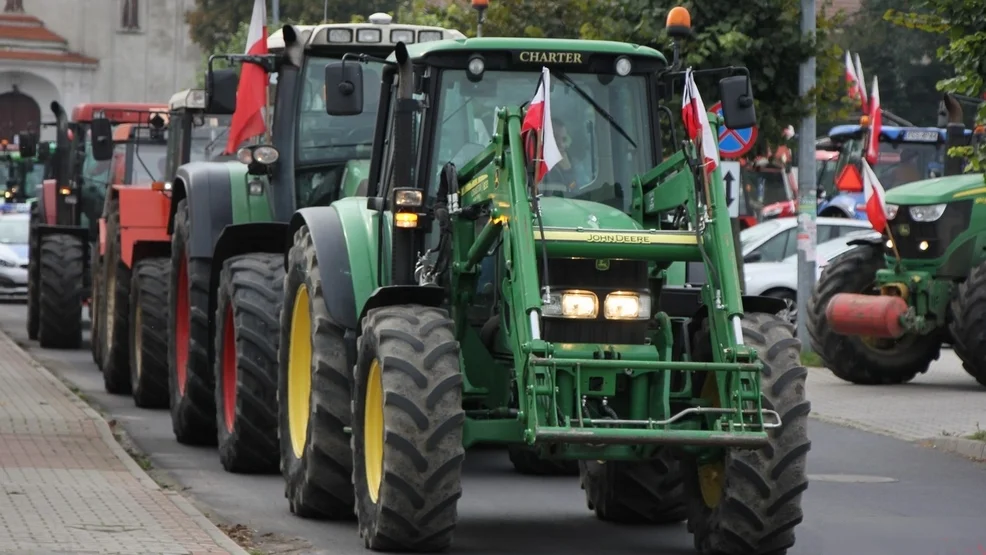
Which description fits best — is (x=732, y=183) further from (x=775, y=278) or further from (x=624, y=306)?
(x=624, y=306)

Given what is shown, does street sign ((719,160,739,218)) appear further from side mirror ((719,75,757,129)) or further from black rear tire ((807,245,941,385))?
side mirror ((719,75,757,129))

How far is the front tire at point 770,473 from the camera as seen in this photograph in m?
9.43

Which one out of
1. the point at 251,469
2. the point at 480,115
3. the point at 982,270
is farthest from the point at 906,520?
the point at 982,270

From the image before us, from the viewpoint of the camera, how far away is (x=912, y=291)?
785 inches

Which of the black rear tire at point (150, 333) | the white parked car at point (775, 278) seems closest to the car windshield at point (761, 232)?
the white parked car at point (775, 278)

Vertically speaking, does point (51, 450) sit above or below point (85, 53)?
below

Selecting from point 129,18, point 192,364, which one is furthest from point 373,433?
point 129,18

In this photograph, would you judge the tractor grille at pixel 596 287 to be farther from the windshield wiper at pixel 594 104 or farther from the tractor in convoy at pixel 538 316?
the windshield wiper at pixel 594 104

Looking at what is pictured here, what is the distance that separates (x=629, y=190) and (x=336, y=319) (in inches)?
64.8

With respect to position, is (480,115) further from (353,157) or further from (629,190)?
(353,157)

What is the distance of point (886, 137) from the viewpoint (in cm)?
3356

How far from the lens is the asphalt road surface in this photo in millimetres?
10414

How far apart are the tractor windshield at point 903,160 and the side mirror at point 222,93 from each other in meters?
20.9

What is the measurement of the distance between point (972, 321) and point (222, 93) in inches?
314
